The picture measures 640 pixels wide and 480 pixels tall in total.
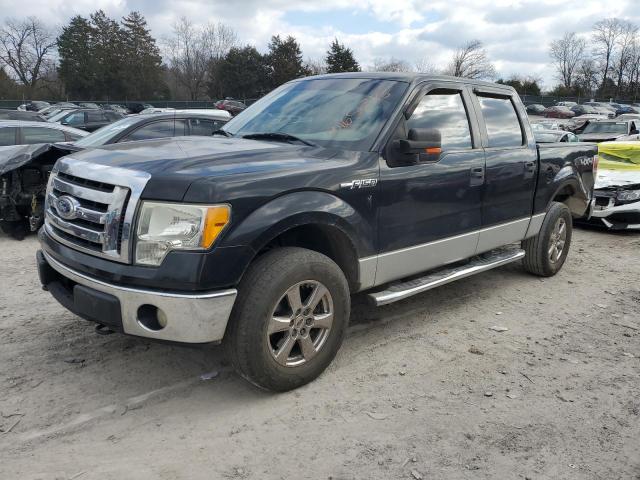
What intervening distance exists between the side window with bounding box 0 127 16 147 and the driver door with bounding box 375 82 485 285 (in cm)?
833

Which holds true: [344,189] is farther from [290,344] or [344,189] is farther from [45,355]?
[45,355]

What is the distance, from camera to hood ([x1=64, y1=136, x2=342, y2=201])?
2.94 metres

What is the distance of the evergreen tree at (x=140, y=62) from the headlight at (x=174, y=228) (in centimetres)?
6507

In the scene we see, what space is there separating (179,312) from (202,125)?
697 cm

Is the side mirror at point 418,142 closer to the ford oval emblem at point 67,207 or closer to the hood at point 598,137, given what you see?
the ford oval emblem at point 67,207

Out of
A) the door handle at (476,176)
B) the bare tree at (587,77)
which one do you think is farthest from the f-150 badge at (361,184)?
the bare tree at (587,77)

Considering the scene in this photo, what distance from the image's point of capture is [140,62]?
65438 mm

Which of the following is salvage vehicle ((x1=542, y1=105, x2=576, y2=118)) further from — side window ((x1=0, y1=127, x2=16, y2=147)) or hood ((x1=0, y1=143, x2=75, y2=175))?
hood ((x1=0, y1=143, x2=75, y2=175))

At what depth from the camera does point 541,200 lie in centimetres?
560

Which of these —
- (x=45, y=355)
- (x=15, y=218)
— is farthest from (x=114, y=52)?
(x=45, y=355)

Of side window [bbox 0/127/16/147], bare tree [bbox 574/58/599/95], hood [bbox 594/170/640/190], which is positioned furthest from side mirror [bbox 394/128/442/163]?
bare tree [bbox 574/58/599/95]

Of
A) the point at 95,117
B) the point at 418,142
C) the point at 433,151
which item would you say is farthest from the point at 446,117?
the point at 95,117

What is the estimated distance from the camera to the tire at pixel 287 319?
10.2ft

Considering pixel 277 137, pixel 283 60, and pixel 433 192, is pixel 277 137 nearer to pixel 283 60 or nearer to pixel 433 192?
pixel 433 192
